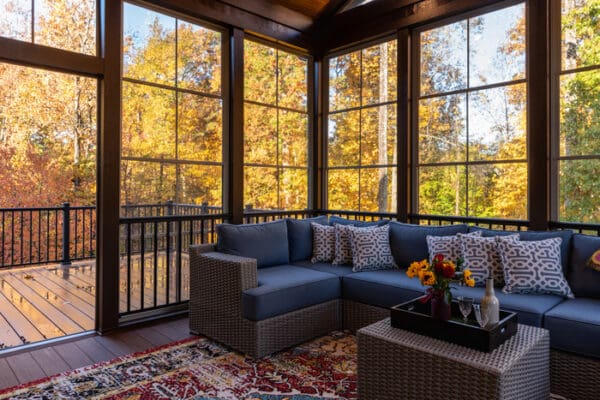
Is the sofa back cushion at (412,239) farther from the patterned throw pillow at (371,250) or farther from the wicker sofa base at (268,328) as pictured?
the wicker sofa base at (268,328)

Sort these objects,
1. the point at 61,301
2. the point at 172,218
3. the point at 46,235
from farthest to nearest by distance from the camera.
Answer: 1. the point at 46,235
2. the point at 61,301
3. the point at 172,218

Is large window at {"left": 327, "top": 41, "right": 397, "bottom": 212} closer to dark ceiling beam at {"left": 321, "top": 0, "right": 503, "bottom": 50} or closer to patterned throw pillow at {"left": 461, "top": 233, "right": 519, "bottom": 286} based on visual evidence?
dark ceiling beam at {"left": 321, "top": 0, "right": 503, "bottom": 50}

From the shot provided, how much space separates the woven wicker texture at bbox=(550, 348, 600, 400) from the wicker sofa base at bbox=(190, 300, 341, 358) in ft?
4.95

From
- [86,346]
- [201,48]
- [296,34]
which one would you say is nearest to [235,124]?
[201,48]

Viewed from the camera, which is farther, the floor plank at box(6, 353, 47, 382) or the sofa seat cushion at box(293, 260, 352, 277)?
the sofa seat cushion at box(293, 260, 352, 277)

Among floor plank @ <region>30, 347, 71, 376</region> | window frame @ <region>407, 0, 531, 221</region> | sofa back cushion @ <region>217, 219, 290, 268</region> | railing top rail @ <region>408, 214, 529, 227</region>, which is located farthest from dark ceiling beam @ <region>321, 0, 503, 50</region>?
floor plank @ <region>30, 347, 71, 376</region>

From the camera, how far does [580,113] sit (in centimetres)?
310

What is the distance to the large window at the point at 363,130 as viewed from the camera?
432 centimetres

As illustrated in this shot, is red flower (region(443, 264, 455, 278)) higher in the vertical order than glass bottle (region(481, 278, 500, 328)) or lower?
higher

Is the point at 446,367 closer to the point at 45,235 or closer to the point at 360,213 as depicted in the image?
the point at 360,213

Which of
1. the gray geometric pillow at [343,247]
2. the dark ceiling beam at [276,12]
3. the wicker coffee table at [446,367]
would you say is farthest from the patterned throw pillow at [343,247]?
the dark ceiling beam at [276,12]

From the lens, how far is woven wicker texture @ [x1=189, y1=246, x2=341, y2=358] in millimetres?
2777

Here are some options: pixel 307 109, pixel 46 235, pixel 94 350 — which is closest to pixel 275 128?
pixel 307 109

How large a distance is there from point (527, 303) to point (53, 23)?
388cm
